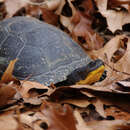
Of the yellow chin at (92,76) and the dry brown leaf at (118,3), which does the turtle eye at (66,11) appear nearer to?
the dry brown leaf at (118,3)

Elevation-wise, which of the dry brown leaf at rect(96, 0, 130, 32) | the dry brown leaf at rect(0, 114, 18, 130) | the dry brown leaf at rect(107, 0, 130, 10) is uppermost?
the dry brown leaf at rect(107, 0, 130, 10)

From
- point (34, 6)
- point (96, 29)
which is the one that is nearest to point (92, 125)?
point (96, 29)

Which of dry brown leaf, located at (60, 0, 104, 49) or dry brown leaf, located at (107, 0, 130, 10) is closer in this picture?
dry brown leaf, located at (60, 0, 104, 49)

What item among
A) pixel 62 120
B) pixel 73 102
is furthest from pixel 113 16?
pixel 62 120

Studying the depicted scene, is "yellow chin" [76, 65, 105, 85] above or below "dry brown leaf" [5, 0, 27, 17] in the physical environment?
below

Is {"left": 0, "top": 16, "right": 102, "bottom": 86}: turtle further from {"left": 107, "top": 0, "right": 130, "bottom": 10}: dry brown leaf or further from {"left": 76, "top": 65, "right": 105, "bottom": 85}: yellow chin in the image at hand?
{"left": 107, "top": 0, "right": 130, "bottom": 10}: dry brown leaf

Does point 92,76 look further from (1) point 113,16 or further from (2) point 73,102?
(1) point 113,16

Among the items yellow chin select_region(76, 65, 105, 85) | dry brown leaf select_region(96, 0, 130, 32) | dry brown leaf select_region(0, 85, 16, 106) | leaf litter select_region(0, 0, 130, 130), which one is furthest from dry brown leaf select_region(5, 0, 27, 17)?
dry brown leaf select_region(0, 85, 16, 106)

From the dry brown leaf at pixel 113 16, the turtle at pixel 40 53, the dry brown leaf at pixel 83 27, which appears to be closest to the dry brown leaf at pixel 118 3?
the dry brown leaf at pixel 113 16
